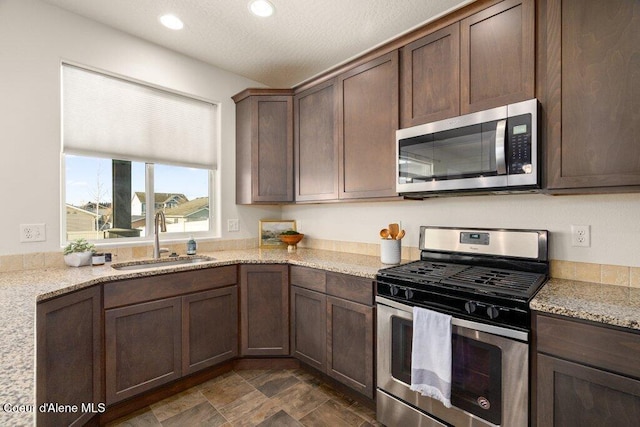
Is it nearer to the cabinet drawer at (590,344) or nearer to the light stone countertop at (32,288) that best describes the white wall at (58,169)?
the light stone countertop at (32,288)

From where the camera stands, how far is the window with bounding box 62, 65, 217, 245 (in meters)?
2.26

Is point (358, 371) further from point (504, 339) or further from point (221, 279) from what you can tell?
point (221, 279)

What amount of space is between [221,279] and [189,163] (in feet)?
3.88

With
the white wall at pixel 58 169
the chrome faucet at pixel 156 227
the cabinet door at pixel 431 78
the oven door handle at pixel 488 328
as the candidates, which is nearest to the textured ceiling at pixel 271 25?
the white wall at pixel 58 169

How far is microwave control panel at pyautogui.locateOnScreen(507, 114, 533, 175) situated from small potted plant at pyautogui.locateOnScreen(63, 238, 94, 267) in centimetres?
269

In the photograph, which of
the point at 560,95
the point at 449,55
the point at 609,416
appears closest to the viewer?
the point at 609,416

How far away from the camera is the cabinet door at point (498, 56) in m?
1.60

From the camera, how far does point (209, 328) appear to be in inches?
90.7

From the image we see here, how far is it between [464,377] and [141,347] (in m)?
1.92

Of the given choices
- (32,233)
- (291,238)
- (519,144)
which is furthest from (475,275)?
(32,233)

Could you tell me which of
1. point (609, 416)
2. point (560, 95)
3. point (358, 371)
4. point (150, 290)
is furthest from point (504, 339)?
point (150, 290)

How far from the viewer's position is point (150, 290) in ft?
6.61

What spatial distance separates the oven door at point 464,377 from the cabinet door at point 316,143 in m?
1.19

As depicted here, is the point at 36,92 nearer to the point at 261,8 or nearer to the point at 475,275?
the point at 261,8
